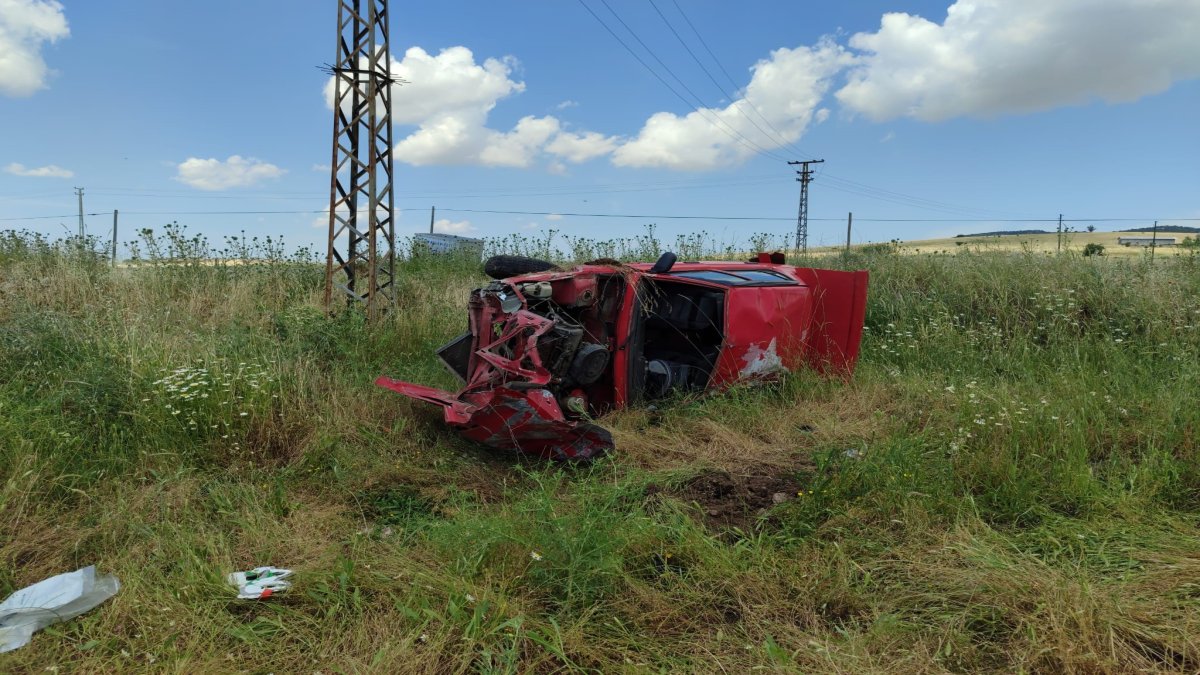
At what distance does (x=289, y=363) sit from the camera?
5.08 metres

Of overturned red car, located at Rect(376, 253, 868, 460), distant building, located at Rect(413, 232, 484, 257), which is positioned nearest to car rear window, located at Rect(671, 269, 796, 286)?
overturned red car, located at Rect(376, 253, 868, 460)

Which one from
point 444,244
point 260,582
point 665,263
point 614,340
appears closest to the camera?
point 260,582

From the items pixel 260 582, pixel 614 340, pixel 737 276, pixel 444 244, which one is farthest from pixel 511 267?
pixel 444 244

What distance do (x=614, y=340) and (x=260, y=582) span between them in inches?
117

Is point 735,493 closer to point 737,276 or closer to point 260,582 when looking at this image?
point 260,582

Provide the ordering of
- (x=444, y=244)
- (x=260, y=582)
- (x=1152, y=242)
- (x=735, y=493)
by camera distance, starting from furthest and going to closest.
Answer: (x=444, y=244), (x=1152, y=242), (x=735, y=493), (x=260, y=582)

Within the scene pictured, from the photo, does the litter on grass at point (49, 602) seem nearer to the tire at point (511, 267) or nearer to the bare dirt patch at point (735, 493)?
the bare dirt patch at point (735, 493)

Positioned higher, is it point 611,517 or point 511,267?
point 511,267

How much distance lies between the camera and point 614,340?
16.5ft

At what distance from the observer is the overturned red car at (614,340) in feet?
13.9

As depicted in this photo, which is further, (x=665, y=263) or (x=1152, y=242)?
(x=1152, y=242)

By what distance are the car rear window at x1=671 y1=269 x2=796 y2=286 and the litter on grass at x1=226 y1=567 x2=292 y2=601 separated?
3.78m

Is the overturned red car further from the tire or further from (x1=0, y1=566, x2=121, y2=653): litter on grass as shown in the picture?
(x1=0, y1=566, x2=121, y2=653): litter on grass

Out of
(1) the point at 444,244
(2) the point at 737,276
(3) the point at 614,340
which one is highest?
(1) the point at 444,244
